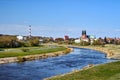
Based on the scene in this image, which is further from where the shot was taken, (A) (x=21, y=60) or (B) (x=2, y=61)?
(A) (x=21, y=60)

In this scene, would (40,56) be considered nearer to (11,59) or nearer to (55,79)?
(11,59)

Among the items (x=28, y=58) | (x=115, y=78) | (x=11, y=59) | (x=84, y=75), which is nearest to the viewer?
(x=115, y=78)

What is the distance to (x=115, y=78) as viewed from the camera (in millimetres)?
39969

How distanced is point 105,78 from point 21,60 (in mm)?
41667

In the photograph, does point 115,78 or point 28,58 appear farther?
point 28,58

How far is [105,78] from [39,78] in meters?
11.3

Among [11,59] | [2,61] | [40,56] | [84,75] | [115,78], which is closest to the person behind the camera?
[115,78]

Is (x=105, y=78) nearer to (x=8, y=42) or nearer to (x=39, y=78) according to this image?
(x=39, y=78)

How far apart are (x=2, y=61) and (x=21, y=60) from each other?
24.3ft

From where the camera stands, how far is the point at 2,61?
72438 mm

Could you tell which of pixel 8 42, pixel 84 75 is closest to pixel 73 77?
pixel 84 75

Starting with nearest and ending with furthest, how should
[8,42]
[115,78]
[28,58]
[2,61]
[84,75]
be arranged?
[115,78] < [84,75] < [2,61] < [28,58] < [8,42]

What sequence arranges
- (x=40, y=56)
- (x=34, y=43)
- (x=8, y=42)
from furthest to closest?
1. (x=34, y=43)
2. (x=8, y=42)
3. (x=40, y=56)

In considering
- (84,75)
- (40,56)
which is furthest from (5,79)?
(40,56)
